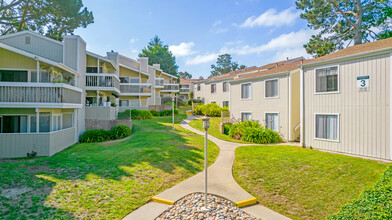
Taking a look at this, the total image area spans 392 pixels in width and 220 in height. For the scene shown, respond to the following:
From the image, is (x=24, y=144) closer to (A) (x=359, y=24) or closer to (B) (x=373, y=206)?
(B) (x=373, y=206)

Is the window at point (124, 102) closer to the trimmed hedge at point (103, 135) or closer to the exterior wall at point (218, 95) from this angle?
the trimmed hedge at point (103, 135)

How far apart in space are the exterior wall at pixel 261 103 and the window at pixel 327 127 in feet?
9.42

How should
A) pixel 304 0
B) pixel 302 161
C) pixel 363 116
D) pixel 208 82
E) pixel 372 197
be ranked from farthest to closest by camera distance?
pixel 208 82
pixel 304 0
pixel 363 116
pixel 302 161
pixel 372 197

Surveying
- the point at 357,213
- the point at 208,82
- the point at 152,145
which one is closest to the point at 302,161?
the point at 357,213

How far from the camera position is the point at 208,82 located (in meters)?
34.0

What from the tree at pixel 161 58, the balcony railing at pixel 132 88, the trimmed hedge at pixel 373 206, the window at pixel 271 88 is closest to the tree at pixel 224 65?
the tree at pixel 161 58

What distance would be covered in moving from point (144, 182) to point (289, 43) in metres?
20.7

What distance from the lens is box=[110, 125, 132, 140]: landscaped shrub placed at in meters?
15.9

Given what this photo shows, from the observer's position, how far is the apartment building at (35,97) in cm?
1120

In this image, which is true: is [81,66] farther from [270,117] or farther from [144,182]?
[270,117]

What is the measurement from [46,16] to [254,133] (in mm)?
24729

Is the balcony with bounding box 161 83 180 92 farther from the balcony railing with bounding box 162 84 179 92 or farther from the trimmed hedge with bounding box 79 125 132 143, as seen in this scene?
the trimmed hedge with bounding box 79 125 132 143

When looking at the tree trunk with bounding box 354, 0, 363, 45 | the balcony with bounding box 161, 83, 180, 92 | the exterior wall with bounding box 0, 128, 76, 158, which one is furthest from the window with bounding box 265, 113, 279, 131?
the balcony with bounding box 161, 83, 180, 92

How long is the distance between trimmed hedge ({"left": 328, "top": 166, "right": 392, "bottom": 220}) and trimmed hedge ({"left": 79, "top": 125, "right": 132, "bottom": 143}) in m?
14.7
